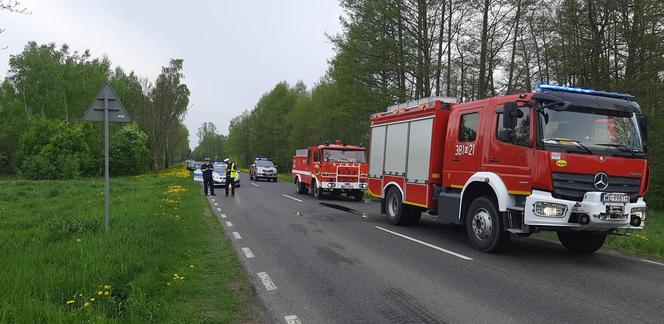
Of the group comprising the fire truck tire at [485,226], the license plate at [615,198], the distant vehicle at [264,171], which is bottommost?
the distant vehicle at [264,171]

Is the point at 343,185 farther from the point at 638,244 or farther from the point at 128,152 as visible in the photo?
the point at 128,152

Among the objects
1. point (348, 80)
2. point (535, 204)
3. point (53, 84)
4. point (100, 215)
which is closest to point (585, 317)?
point (535, 204)

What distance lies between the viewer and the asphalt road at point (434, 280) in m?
5.04

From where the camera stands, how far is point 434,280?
6.42 metres

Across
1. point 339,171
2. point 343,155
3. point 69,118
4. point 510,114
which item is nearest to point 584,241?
point 510,114

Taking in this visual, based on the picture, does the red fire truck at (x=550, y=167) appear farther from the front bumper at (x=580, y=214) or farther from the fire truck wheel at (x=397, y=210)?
the fire truck wheel at (x=397, y=210)

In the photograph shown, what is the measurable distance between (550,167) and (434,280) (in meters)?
2.69

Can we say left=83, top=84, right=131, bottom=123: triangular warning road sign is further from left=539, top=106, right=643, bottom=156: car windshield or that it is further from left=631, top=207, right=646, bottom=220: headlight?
left=631, top=207, right=646, bottom=220: headlight

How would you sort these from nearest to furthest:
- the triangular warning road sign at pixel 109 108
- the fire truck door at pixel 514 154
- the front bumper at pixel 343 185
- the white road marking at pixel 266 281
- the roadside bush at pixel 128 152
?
the white road marking at pixel 266 281 → the fire truck door at pixel 514 154 → the triangular warning road sign at pixel 109 108 → the front bumper at pixel 343 185 → the roadside bush at pixel 128 152

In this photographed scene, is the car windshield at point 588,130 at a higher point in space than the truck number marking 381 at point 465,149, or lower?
higher

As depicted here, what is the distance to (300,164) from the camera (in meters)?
25.2

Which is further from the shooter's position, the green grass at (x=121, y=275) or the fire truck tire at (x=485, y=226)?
the fire truck tire at (x=485, y=226)

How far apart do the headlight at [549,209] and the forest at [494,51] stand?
460 inches

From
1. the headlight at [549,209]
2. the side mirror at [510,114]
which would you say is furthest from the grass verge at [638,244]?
the side mirror at [510,114]
